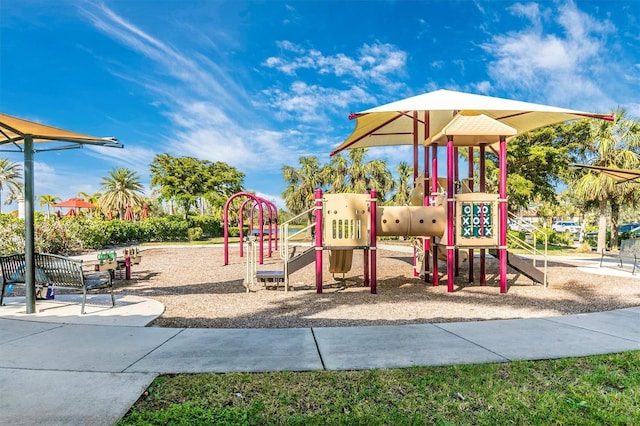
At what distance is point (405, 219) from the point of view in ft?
30.1

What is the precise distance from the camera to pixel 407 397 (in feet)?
10.7

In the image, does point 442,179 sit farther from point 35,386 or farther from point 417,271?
point 35,386

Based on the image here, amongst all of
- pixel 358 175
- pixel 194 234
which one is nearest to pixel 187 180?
pixel 194 234

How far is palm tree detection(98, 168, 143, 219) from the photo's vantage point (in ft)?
186

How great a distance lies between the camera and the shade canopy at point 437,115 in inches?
351

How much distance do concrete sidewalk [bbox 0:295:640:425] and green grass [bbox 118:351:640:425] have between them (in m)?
0.24

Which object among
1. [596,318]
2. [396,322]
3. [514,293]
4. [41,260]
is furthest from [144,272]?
[596,318]

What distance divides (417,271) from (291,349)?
7351 mm

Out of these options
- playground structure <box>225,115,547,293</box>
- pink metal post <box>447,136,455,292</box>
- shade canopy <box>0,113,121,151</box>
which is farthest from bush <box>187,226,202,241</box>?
pink metal post <box>447,136,455,292</box>

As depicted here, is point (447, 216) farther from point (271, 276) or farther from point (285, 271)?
point (271, 276)

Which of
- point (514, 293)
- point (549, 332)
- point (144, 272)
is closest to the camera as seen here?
point (549, 332)

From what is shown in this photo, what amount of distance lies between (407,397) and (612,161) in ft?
78.4

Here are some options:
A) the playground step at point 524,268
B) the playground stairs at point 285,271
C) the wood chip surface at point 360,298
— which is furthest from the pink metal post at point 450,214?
the playground stairs at point 285,271

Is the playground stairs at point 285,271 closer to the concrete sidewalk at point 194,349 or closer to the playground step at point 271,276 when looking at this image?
the playground step at point 271,276
